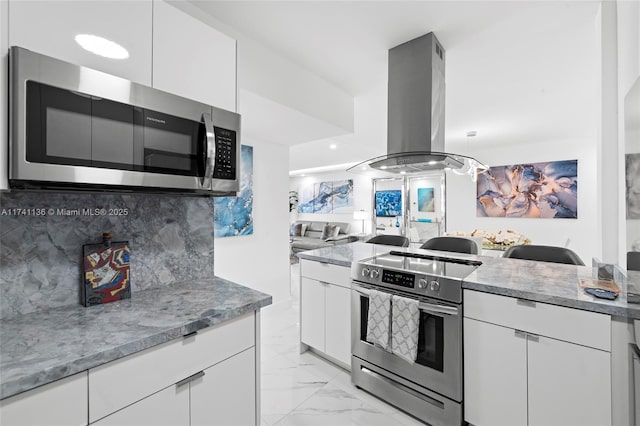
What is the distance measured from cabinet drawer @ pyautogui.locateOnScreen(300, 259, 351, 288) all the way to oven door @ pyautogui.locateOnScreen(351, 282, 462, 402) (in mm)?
510

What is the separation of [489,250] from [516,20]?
3103 mm

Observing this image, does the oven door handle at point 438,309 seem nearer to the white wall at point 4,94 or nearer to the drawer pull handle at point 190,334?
the drawer pull handle at point 190,334

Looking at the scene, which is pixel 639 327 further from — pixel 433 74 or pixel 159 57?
pixel 159 57

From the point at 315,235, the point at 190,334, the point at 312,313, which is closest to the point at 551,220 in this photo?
the point at 312,313

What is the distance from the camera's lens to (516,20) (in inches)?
75.3

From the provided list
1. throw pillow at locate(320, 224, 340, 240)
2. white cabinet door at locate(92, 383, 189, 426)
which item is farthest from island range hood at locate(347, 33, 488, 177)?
throw pillow at locate(320, 224, 340, 240)

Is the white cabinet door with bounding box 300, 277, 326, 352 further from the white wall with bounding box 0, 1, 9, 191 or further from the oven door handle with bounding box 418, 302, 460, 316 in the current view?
the white wall with bounding box 0, 1, 9, 191

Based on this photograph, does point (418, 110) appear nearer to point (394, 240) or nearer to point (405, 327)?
point (394, 240)

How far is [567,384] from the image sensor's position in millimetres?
1362

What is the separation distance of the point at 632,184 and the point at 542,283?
623 mm

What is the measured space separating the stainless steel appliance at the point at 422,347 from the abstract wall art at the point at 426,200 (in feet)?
16.4

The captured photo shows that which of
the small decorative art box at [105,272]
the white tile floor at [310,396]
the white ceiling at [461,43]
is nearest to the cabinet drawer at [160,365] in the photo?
the small decorative art box at [105,272]

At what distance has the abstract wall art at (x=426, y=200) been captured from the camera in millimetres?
6867

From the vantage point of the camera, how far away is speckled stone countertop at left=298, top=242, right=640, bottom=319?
1263mm
